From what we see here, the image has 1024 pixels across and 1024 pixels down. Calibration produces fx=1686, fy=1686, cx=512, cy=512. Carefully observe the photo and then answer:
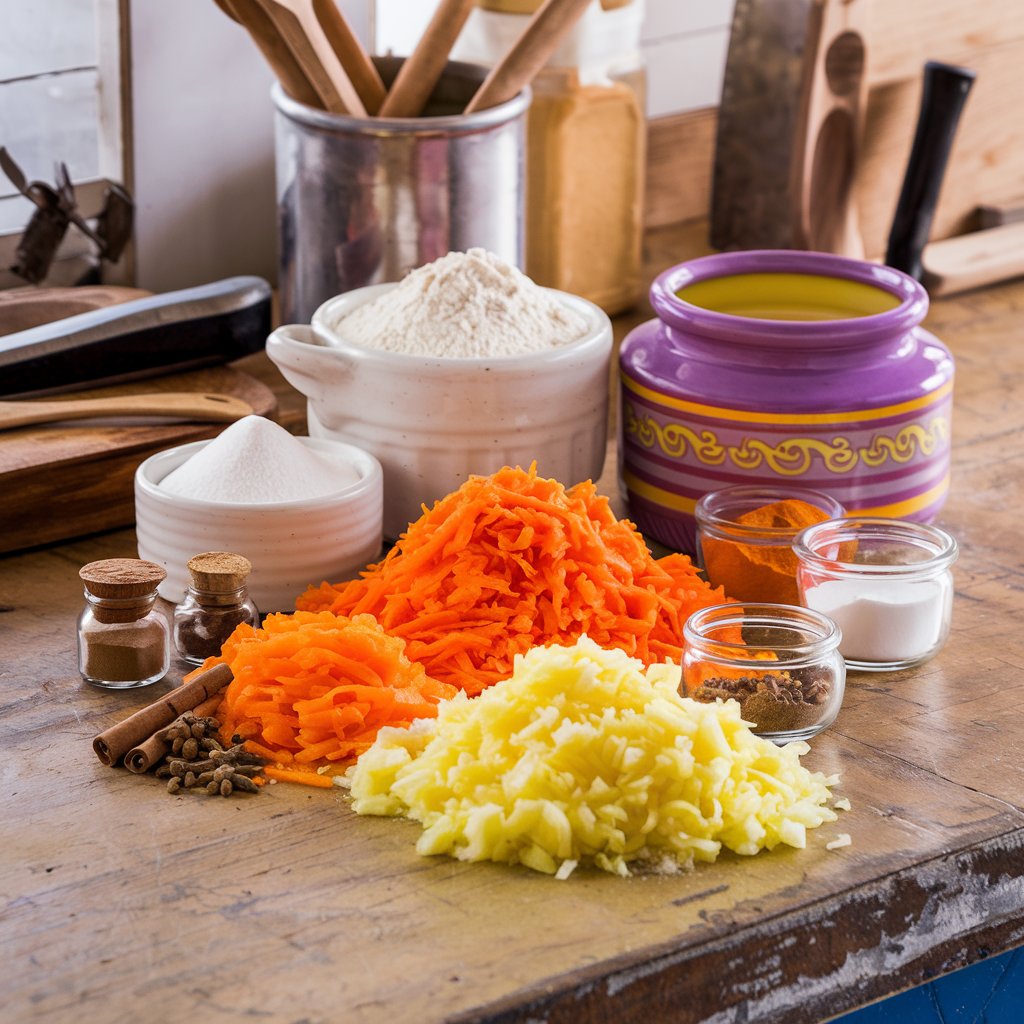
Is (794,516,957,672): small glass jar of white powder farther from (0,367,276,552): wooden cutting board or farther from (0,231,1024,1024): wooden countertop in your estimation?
(0,367,276,552): wooden cutting board

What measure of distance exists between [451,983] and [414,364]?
1.70 feet

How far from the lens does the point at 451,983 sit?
0.74m

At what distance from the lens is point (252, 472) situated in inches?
43.6

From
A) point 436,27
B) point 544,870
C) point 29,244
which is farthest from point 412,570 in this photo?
point 29,244

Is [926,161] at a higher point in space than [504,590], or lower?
higher

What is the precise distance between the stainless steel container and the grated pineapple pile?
58cm

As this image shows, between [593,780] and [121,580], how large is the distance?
1.07 feet

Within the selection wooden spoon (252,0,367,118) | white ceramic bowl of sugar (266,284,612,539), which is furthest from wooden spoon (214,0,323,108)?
white ceramic bowl of sugar (266,284,612,539)

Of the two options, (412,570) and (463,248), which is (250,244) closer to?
(463,248)

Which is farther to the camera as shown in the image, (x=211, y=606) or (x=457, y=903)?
(x=211, y=606)

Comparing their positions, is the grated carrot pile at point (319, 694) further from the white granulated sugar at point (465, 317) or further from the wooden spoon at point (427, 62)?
the wooden spoon at point (427, 62)

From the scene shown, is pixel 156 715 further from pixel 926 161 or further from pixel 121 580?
pixel 926 161

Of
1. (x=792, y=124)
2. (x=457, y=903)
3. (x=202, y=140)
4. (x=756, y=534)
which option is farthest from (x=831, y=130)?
(x=457, y=903)

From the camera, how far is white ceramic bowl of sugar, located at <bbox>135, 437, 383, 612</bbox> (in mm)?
1087
